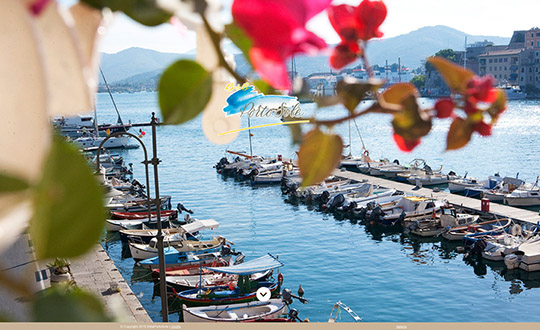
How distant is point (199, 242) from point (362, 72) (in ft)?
40.1

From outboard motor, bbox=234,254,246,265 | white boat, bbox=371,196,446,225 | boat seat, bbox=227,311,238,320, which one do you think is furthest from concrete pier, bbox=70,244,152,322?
white boat, bbox=371,196,446,225

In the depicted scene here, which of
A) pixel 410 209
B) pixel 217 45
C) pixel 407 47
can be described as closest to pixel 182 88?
pixel 217 45

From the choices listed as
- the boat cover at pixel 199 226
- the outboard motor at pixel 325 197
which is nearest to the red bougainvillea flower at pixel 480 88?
the boat cover at pixel 199 226

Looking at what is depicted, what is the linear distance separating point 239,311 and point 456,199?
866 centimetres

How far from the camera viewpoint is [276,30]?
151mm

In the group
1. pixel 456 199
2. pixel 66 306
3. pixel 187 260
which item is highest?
pixel 66 306

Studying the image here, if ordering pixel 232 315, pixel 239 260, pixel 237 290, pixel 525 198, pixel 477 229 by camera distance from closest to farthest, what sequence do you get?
pixel 232 315
pixel 237 290
pixel 239 260
pixel 477 229
pixel 525 198

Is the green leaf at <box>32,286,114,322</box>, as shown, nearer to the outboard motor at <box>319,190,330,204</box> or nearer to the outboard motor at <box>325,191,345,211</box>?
the outboard motor at <box>325,191,345,211</box>

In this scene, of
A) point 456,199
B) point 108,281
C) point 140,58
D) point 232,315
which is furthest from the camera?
point 456,199

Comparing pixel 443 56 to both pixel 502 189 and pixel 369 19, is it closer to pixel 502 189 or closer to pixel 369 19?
pixel 369 19

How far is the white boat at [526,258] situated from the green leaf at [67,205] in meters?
11.5

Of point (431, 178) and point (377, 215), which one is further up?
→ point (431, 178)

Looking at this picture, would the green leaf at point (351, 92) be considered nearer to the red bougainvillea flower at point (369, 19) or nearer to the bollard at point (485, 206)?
the red bougainvillea flower at point (369, 19)

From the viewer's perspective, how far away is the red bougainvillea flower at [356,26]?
0.24 metres
